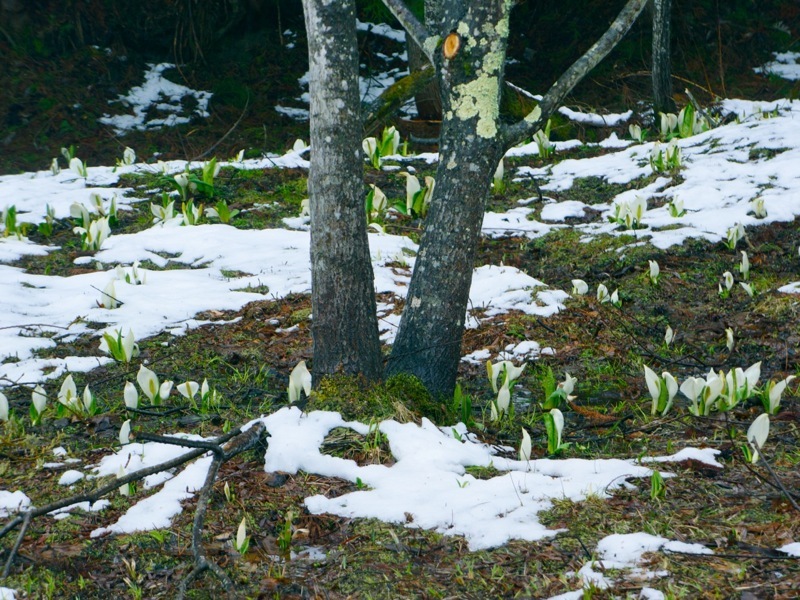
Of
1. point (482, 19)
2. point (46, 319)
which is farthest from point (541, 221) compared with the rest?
point (46, 319)

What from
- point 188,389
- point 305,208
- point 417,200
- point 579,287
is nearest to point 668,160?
point 417,200

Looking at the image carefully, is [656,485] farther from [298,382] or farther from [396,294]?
[396,294]

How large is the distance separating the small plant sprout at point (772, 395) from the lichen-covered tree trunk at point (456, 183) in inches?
56.1

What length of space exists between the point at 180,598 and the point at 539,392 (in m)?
2.35

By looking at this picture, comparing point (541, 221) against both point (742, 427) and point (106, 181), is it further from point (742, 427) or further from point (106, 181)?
point (106, 181)

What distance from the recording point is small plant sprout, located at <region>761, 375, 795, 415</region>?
3496mm

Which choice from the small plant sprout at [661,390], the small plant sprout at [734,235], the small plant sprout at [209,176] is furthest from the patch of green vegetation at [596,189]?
the small plant sprout at [661,390]

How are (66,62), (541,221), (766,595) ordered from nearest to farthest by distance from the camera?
(766,595)
(541,221)
(66,62)

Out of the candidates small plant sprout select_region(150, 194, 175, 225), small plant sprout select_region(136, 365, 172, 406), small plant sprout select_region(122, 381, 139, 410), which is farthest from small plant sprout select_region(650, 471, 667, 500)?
small plant sprout select_region(150, 194, 175, 225)

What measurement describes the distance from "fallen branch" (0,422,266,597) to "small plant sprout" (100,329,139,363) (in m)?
1.38

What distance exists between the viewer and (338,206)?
11.9ft

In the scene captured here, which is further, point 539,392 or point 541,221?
point 541,221

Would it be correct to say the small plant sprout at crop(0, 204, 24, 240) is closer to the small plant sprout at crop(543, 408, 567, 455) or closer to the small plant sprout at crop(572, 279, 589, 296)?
the small plant sprout at crop(572, 279, 589, 296)

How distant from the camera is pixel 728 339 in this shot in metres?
4.37
